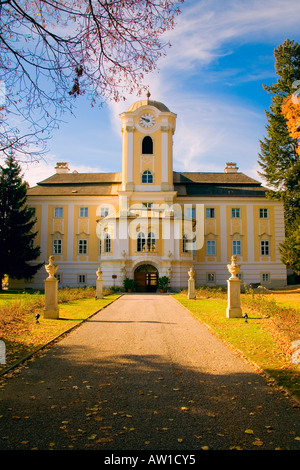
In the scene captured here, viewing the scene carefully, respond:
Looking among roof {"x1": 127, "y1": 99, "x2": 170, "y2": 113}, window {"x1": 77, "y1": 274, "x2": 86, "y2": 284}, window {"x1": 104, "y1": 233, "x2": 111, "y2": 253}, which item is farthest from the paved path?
roof {"x1": 127, "y1": 99, "x2": 170, "y2": 113}

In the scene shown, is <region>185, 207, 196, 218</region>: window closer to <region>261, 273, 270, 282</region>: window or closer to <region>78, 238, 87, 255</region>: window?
<region>261, 273, 270, 282</region>: window

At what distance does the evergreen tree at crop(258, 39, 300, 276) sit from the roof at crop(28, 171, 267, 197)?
502 cm

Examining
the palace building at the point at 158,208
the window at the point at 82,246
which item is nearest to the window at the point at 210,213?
the palace building at the point at 158,208

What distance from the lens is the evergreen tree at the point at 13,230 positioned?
35938 millimetres

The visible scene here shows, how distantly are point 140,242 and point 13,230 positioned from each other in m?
12.1

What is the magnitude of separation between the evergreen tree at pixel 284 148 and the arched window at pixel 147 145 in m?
12.5

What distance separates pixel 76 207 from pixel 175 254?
1391 centimetres

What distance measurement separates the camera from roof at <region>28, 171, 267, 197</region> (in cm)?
4475

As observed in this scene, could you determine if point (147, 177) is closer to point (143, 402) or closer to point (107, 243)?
point (107, 243)

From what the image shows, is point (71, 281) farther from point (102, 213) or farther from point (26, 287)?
point (102, 213)

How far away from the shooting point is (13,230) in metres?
36.5

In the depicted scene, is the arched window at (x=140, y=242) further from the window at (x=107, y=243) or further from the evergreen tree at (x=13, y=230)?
the evergreen tree at (x=13, y=230)

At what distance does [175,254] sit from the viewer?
37.7m
